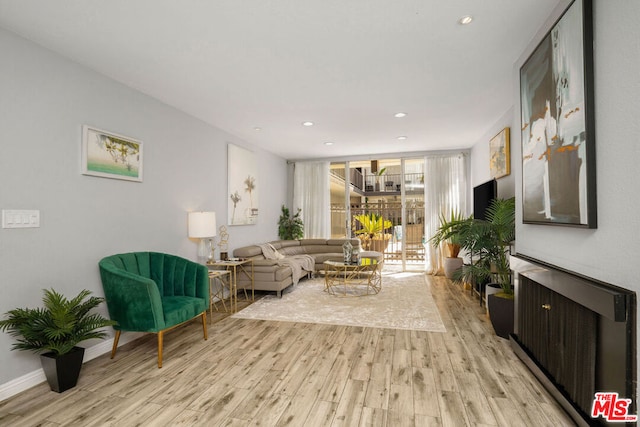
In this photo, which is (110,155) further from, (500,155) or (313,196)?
(313,196)

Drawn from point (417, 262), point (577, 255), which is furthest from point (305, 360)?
point (417, 262)

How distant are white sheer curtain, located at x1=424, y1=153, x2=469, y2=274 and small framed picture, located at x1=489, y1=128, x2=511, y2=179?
1773 mm

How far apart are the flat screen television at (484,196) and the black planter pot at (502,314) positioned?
1.75m

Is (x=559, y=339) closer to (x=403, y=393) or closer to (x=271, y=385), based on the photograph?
(x=403, y=393)

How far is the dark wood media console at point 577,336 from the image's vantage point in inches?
58.6

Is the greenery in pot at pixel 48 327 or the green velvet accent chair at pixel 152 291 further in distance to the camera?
the green velvet accent chair at pixel 152 291

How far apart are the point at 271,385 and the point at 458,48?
3.04m

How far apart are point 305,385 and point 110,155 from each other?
9.02 feet

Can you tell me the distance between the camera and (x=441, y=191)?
6863mm

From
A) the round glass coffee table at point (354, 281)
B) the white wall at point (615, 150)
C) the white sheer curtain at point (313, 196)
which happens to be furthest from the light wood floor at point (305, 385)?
the white sheer curtain at point (313, 196)

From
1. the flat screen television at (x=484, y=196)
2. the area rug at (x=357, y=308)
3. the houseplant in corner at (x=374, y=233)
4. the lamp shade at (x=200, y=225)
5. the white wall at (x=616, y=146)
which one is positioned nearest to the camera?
the white wall at (x=616, y=146)

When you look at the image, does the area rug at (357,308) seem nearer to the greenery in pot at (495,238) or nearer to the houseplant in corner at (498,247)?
the houseplant in corner at (498,247)

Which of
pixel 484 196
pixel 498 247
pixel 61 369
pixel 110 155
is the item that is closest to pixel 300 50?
pixel 110 155

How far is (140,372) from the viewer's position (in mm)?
2631
